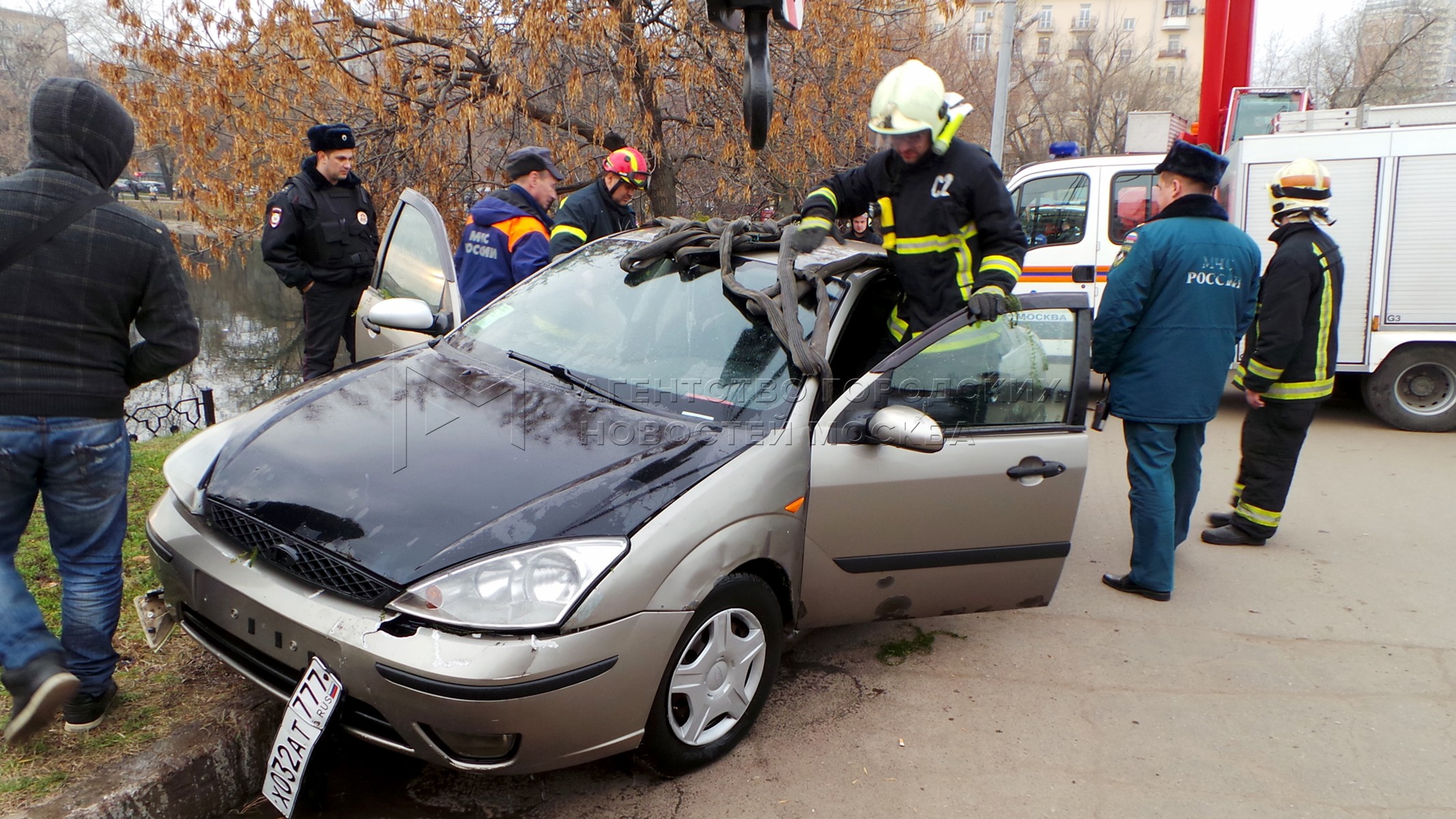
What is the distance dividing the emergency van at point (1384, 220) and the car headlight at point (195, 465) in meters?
6.60

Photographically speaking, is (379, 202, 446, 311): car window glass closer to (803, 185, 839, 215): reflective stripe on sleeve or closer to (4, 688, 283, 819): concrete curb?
(803, 185, 839, 215): reflective stripe on sleeve

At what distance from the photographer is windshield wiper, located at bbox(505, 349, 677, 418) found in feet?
10.3

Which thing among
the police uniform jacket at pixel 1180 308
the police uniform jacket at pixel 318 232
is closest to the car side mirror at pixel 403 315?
the police uniform jacket at pixel 318 232

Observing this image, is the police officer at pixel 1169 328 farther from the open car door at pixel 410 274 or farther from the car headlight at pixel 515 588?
the open car door at pixel 410 274

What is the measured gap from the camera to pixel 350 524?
2.54 metres

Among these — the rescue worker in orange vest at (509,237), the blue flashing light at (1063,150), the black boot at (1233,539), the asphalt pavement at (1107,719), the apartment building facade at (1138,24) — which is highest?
the apartment building facade at (1138,24)

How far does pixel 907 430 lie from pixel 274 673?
6.33ft

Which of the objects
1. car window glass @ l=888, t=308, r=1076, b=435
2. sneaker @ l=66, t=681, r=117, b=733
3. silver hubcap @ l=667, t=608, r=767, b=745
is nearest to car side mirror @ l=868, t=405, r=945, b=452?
car window glass @ l=888, t=308, r=1076, b=435

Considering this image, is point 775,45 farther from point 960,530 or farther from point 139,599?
point 139,599

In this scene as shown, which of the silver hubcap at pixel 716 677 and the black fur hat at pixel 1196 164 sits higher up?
the black fur hat at pixel 1196 164

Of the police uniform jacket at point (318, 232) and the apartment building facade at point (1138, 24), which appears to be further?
the apartment building facade at point (1138, 24)

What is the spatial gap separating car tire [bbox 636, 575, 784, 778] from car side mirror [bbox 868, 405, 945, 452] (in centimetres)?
61

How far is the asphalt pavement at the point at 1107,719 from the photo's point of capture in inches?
114

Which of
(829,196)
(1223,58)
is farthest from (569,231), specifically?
(1223,58)
